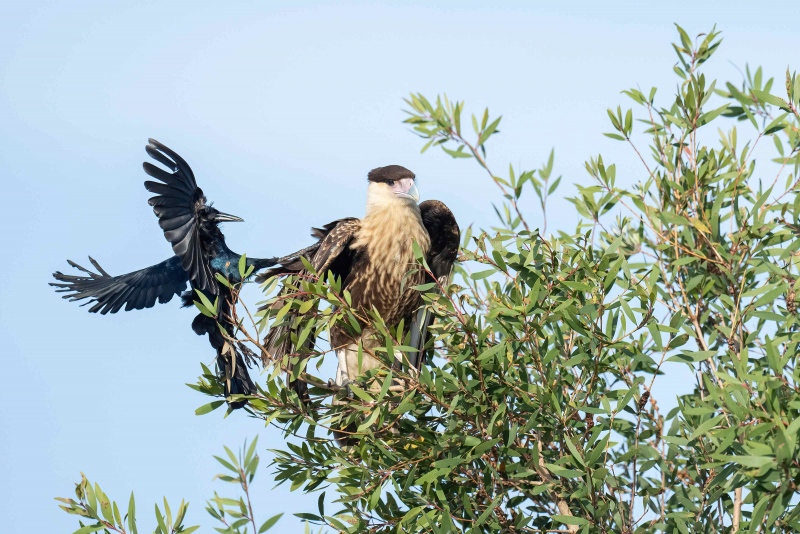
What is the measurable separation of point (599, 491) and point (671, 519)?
0.47 m

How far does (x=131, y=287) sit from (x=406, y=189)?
1.99m

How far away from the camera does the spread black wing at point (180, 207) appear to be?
17.7ft

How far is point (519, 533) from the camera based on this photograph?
463cm

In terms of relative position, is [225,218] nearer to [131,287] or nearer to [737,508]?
[131,287]

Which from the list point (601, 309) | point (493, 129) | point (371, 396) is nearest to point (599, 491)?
point (601, 309)

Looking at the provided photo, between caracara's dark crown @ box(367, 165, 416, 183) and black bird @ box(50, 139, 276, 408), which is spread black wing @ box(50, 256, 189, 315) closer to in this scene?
black bird @ box(50, 139, 276, 408)

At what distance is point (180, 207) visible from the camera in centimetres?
552

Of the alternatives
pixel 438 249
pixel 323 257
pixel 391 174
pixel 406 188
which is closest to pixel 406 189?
pixel 406 188

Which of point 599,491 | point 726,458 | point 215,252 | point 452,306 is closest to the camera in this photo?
point 726,458

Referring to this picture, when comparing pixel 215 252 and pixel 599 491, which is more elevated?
pixel 215 252

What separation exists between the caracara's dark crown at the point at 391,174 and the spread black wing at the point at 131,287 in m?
1.55

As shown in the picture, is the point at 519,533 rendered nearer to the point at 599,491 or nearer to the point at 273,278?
the point at 599,491

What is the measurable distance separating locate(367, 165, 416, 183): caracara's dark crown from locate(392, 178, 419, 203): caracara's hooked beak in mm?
49

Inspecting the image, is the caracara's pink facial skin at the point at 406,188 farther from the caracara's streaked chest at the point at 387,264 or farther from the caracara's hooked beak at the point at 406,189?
the caracara's streaked chest at the point at 387,264
